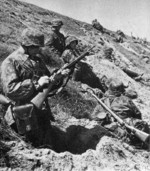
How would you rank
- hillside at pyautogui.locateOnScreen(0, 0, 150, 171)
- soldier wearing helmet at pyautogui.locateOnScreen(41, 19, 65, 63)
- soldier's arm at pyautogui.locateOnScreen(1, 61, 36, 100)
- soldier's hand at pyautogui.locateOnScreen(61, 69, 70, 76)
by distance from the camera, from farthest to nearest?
soldier wearing helmet at pyautogui.locateOnScreen(41, 19, 65, 63)
soldier's hand at pyautogui.locateOnScreen(61, 69, 70, 76)
soldier's arm at pyautogui.locateOnScreen(1, 61, 36, 100)
hillside at pyautogui.locateOnScreen(0, 0, 150, 171)

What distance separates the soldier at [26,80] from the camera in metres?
3.67

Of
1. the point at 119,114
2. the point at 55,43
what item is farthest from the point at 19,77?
the point at 55,43

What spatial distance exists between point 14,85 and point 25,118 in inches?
19.9

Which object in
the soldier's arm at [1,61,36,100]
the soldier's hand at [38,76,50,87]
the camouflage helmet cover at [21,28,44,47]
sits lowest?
the soldier's arm at [1,61,36,100]

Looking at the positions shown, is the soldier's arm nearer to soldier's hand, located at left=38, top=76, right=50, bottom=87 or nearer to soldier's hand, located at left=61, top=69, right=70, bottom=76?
soldier's hand, located at left=38, top=76, right=50, bottom=87

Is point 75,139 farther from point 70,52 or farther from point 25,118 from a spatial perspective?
point 70,52

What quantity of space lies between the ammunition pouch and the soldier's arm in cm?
15

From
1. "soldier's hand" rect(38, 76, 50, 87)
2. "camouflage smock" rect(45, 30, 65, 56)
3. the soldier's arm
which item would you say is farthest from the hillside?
"camouflage smock" rect(45, 30, 65, 56)

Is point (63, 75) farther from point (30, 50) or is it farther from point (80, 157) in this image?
point (80, 157)

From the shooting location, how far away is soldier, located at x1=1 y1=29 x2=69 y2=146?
12.0 ft

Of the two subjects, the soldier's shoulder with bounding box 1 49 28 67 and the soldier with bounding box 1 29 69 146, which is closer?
the soldier with bounding box 1 29 69 146

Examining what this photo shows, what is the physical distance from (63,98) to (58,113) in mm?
869

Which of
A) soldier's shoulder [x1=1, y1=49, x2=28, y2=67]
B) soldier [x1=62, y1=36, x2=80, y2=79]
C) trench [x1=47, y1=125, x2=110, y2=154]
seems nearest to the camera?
soldier's shoulder [x1=1, y1=49, x2=28, y2=67]

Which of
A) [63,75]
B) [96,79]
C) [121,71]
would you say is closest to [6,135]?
[63,75]
